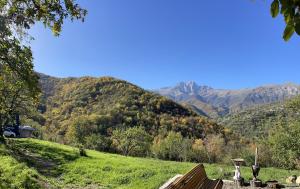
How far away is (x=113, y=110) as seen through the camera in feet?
348

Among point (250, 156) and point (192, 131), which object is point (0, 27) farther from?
point (192, 131)

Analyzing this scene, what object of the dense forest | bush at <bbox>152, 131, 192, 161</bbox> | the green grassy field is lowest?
the green grassy field

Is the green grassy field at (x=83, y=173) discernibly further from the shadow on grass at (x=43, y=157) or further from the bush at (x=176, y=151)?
the bush at (x=176, y=151)

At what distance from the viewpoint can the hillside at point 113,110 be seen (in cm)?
10138

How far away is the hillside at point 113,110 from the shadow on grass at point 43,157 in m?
40.9

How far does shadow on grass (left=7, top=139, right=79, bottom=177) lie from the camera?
87.9 feet

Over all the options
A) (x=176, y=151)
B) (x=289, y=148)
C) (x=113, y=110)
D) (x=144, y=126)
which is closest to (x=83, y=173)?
(x=289, y=148)

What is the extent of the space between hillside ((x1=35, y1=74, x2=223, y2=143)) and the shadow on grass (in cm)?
4094

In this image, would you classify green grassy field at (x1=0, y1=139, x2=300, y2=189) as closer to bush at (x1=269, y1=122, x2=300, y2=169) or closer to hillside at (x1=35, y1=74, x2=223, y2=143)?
bush at (x1=269, y1=122, x2=300, y2=169)

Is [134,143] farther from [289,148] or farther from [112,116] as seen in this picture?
[112,116]

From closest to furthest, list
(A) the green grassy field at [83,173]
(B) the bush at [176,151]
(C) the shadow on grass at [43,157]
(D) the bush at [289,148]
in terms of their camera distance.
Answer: (A) the green grassy field at [83,173]
(C) the shadow on grass at [43,157]
(D) the bush at [289,148]
(B) the bush at [176,151]

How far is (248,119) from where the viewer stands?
16975cm

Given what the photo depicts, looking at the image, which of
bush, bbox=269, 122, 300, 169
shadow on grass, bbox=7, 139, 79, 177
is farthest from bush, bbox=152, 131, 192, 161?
shadow on grass, bbox=7, 139, 79, 177

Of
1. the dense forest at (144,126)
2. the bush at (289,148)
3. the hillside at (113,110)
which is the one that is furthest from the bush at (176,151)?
the hillside at (113,110)
